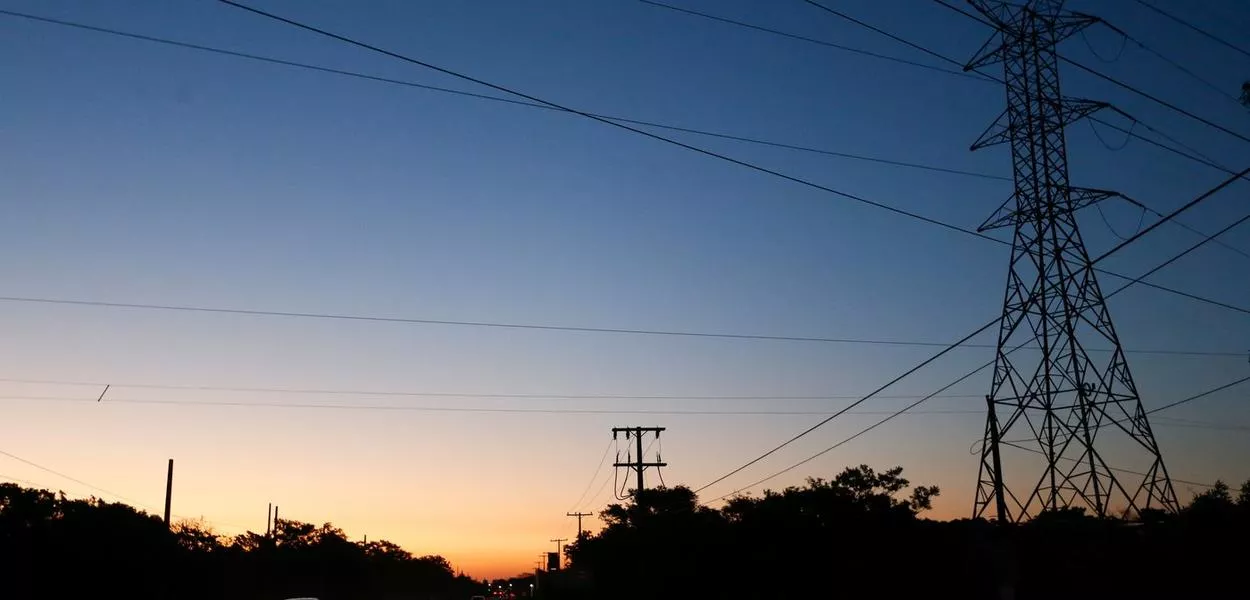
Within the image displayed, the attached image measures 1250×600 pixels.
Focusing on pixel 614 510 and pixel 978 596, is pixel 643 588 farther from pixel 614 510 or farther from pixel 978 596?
pixel 614 510

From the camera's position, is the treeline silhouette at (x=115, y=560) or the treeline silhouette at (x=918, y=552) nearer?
the treeline silhouette at (x=918, y=552)

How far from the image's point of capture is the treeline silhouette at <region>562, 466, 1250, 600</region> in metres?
27.5

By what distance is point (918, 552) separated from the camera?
32594 mm

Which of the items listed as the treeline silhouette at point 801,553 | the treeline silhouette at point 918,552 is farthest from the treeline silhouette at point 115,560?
the treeline silhouette at point 918,552

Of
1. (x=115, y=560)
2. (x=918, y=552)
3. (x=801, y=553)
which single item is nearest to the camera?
(x=918, y=552)

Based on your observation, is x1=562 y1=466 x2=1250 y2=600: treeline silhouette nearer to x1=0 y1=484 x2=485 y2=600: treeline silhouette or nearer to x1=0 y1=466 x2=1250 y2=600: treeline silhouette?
x1=0 y1=466 x2=1250 y2=600: treeline silhouette

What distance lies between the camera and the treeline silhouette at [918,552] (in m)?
27.5

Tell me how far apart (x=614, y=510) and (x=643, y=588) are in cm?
3097

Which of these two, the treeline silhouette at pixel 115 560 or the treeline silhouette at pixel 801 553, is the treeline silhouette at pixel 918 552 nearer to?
the treeline silhouette at pixel 801 553

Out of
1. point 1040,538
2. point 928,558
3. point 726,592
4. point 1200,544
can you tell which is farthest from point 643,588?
point 1200,544

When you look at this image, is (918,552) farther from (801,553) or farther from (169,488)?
(169,488)

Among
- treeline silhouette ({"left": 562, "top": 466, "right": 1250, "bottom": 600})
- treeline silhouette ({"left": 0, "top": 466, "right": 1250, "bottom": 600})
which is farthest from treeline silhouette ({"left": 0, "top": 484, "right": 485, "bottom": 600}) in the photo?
treeline silhouette ({"left": 562, "top": 466, "right": 1250, "bottom": 600})

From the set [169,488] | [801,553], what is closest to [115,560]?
[169,488]

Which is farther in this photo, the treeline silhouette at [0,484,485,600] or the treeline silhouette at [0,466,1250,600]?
the treeline silhouette at [0,484,485,600]
